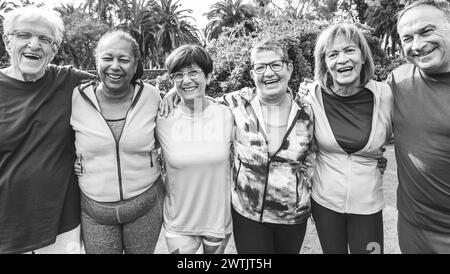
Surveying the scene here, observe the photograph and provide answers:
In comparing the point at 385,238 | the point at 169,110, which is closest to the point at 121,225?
the point at 169,110

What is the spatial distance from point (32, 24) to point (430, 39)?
124 inches

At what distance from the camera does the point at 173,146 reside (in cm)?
290

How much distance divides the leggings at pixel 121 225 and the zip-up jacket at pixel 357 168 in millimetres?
1433

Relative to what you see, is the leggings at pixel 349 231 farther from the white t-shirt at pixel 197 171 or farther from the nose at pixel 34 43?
the nose at pixel 34 43

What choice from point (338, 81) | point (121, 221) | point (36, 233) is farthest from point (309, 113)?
point (36, 233)

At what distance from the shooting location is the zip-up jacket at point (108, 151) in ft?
9.15

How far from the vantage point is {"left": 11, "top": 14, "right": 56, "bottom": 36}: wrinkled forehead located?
110 inches

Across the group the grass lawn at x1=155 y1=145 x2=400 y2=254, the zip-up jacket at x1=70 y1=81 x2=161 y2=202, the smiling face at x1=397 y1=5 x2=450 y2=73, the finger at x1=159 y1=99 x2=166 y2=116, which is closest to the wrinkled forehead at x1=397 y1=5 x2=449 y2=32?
the smiling face at x1=397 y1=5 x2=450 y2=73

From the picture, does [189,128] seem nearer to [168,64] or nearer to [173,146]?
[173,146]

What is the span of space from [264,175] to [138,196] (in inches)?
41.2

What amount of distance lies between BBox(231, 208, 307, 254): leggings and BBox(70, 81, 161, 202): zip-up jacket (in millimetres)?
893

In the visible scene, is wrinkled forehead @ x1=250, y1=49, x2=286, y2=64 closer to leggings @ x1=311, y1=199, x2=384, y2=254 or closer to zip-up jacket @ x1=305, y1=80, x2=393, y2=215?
zip-up jacket @ x1=305, y1=80, x2=393, y2=215

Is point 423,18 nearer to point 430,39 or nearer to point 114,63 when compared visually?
point 430,39

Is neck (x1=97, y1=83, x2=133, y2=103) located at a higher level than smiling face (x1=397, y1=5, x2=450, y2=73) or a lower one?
lower
